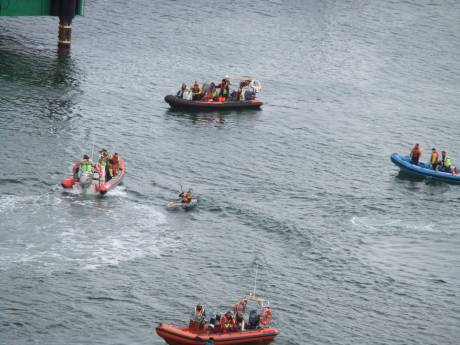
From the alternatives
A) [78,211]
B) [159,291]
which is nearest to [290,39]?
[78,211]

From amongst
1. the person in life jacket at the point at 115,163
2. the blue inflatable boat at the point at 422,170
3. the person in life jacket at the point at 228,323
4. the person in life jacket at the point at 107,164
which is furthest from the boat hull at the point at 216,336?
the blue inflatable boat at the point at 422,170

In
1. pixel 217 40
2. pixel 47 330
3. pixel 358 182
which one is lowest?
pixel 47 330

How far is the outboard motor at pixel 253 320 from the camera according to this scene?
55094 millimetres

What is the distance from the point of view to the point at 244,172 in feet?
270

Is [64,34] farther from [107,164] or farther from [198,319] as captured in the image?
[198,319]

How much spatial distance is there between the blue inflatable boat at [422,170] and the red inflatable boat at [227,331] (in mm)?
32888

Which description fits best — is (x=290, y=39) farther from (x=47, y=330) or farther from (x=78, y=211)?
(x=47, y=330)

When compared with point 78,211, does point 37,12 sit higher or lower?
higher

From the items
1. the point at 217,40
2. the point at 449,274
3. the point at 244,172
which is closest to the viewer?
the point at 449,274

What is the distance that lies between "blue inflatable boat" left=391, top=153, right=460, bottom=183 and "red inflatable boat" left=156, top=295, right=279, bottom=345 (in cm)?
3289

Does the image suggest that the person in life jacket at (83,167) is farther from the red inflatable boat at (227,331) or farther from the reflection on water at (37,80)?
the red inflatable boat at (227,331)

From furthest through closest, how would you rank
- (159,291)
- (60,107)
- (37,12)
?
1. (37,12)
2. (60,107)
3. (159,291)

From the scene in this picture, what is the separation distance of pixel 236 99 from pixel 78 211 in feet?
113

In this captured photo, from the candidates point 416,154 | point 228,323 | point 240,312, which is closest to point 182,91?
point 416,154
